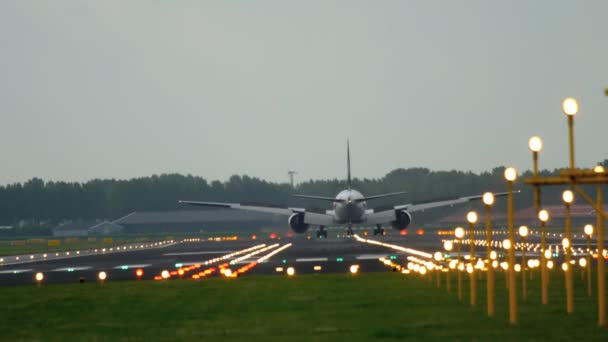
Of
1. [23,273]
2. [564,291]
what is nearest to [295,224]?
[23,273]

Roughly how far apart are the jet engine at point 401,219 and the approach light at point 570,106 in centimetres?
7987

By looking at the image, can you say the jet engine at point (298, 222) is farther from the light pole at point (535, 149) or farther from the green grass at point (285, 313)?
the light pole at point (535, 149)

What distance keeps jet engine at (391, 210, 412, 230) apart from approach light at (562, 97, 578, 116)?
79.9 m

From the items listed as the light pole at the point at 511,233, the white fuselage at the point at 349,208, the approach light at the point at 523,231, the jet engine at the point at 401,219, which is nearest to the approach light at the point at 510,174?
the light pole at the point at 511,233

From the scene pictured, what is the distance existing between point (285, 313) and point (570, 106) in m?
9.32

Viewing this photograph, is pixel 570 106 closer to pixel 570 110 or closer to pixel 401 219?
pixel 570 110

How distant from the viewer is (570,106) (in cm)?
1725

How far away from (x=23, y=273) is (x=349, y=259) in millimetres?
16444

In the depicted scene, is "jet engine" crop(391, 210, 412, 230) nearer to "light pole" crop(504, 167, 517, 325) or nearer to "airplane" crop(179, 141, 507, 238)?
"airplane" crop(179, 141, 507, 238)

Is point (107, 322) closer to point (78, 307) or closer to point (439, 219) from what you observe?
point (78, 307)

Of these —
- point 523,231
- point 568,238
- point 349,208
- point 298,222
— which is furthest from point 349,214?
point 568,238

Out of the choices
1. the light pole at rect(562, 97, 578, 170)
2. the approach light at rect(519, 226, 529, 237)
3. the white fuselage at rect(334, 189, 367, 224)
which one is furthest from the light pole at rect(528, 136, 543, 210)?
the white fuselage at rect(334, 189, 367, 224)

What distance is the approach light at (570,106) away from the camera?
1723 cm

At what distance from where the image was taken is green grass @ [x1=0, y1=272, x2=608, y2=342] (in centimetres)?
1944
